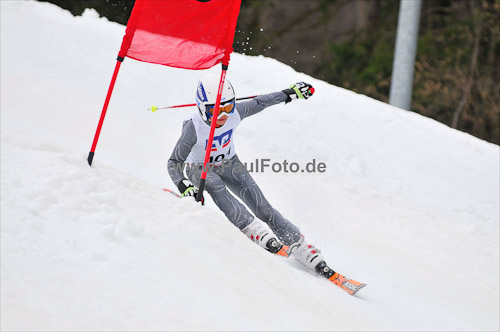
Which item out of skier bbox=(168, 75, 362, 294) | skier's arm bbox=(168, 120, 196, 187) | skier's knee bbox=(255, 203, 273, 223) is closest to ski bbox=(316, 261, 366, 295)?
skier bbox=(168, 75, 362, 294)

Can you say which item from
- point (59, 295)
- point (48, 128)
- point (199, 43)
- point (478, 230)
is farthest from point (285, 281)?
point (48, 128)

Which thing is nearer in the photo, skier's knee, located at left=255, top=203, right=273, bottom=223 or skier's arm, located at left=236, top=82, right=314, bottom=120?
skier's knee, located at left=255, top=203, right=273, bottom=223

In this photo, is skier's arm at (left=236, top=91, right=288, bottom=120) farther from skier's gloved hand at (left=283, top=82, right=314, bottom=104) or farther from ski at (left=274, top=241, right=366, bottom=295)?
ski at (left=274, top=241, right=366, bottom=295)

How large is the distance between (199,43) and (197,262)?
1.67 metres

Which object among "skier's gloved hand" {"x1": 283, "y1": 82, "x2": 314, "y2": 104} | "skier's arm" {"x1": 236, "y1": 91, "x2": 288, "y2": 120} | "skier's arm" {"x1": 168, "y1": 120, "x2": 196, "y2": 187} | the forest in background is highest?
the forest in background

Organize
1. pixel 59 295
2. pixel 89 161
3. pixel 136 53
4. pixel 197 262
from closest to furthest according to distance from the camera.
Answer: pixel 59 295, pixel 197 262, pixel 89 161, pixel 136 53

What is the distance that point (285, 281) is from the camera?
3336 mm

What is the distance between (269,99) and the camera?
4.86 m

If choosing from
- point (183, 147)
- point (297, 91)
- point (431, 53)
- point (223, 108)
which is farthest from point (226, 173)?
point (431, 53)

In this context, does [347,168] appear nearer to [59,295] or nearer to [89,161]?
[89,161]

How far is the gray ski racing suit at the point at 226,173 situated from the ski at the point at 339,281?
0.27 meters

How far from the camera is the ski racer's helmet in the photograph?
14.1 ft

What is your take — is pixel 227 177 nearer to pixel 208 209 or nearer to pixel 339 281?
pixel 208 209

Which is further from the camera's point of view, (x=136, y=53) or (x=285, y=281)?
(x=136, y=53)
